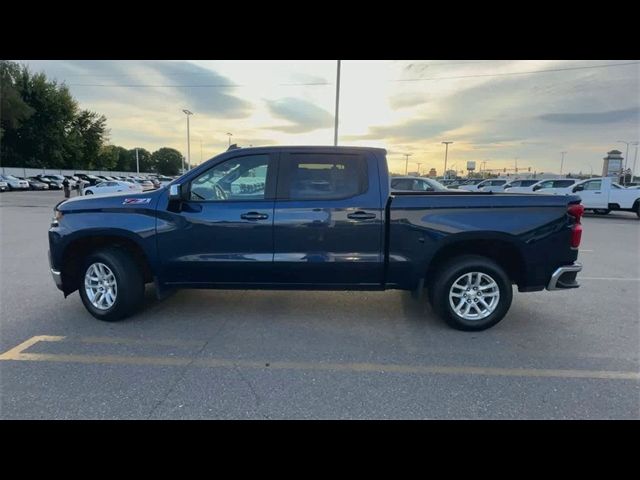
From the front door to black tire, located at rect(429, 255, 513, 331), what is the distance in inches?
74.5

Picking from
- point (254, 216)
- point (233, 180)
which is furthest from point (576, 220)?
point (233, 180)

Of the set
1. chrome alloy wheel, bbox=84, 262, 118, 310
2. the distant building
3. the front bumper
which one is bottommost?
chrome alloy wheel, bbox=84, 262, 118, 310

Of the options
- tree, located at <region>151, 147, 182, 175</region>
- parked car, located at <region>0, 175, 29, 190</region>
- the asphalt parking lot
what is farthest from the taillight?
tree, located at <region>151, 147, 182, 175</region>

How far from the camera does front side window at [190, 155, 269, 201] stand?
417cm

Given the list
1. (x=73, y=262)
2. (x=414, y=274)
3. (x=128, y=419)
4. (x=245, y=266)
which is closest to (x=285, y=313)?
(x=245, y=266)

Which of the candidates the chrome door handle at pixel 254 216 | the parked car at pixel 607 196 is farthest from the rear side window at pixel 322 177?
the parked car at pixel 607 196

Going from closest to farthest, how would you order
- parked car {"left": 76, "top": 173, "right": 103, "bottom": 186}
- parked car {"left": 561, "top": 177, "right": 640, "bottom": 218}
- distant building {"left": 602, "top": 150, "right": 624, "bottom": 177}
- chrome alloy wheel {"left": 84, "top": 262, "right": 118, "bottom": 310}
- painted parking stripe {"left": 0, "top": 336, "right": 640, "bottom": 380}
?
painted parking stripe {"left": 0, "top": 336, "right": 640, "bottom": 380} → chrome alloy wheel {"left": 84, "top": 262, "right": 118, "bottom": 310} → parked car {"left": 561, "top": 177, "right": 640, "bottom": 218} → parked car {"left": 76, "top": 173, "right": 103, "bottom": 186} → distant building {"left": 602, "top": 150, "right": 624, "bottom": 177}

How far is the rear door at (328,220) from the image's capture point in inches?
159

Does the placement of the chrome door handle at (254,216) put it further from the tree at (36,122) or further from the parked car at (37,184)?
the tree at (36,122)

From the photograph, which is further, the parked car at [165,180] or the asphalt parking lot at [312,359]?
the parked car at [165,180]

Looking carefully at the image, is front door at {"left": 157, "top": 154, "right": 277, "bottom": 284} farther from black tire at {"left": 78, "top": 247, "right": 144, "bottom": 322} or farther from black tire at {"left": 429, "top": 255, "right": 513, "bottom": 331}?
black tire at {"left": 429, "top": 255, "right": 513, "bottom": 331}

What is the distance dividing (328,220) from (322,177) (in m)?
0.51

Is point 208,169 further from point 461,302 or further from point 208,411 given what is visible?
point 461,302

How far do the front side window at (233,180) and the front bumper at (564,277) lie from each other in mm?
3303
